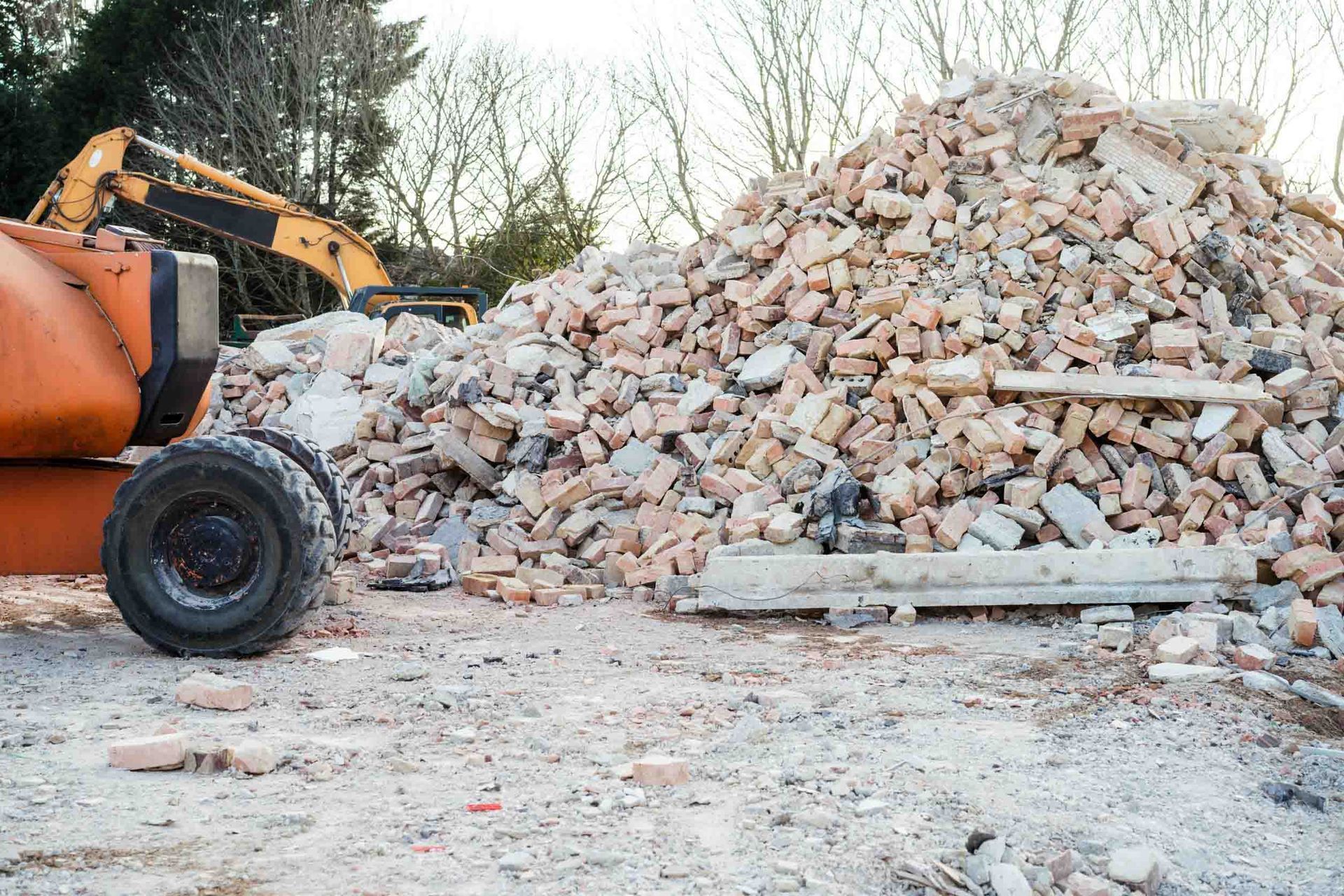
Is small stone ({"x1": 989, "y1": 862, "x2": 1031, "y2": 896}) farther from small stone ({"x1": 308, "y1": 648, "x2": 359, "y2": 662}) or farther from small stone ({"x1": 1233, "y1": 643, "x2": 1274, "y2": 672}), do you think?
small stone ({"x1": 308, "y1": 648, "x2": 359, "y2": 662})

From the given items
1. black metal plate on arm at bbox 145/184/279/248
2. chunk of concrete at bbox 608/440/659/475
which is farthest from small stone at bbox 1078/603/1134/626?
black metal plate on arm at bbox 145/184/279/248

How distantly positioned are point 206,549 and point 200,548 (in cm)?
3

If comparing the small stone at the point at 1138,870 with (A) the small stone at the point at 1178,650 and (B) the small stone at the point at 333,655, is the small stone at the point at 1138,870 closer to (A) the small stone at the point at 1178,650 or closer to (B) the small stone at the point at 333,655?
(A) the small stone at the point at 1178,650

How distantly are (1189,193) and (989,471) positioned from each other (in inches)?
133

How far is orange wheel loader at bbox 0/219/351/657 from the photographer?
539cm

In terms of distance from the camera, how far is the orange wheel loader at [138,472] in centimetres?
539

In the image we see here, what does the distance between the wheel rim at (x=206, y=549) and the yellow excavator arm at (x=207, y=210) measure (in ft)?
27.0

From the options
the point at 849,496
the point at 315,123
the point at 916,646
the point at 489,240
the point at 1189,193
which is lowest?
the point at 916,646

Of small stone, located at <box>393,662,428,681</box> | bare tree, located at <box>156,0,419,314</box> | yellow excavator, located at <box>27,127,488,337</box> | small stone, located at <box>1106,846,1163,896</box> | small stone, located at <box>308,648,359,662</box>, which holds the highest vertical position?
bare tree, located at <box>156,0,419,314</box>

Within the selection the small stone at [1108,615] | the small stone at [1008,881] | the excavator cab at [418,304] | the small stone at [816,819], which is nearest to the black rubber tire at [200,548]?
the small stone at [816,819]

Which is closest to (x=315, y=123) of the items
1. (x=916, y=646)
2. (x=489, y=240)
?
(x=489, y=240)

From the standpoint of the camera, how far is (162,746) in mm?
3816

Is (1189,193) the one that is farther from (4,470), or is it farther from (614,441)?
(4,470)

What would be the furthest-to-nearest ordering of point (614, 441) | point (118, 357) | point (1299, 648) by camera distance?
point (614, 441)
point (1299, 648)
point (118, 357)
